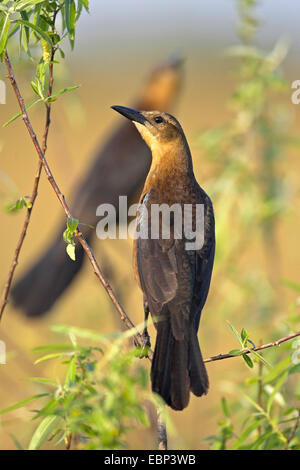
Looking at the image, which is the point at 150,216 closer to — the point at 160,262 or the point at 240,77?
the point at 160,262

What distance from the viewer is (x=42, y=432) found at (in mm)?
1680

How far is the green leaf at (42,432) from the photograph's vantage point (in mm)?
1673

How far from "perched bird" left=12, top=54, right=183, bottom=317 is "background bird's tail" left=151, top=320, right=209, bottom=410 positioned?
7.77 ft

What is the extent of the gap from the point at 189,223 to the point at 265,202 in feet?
3.93

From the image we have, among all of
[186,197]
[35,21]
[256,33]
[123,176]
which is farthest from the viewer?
[123,176]

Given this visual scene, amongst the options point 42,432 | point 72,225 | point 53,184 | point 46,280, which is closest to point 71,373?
point 42,432

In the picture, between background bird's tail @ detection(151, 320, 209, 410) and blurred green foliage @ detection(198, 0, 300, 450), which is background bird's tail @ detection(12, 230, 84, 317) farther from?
background bird's tail @ detection(151, 320, 209, 410)

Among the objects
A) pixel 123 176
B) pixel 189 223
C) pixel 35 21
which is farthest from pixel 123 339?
pixel 123 176

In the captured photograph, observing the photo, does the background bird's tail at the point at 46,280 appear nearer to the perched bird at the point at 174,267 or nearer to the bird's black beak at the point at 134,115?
the bird's black beak at the point at 134,115

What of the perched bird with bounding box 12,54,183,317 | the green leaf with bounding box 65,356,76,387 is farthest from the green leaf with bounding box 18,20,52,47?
the perched bird with bounding box 12,54,183,317

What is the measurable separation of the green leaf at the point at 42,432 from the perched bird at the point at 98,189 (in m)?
2.80

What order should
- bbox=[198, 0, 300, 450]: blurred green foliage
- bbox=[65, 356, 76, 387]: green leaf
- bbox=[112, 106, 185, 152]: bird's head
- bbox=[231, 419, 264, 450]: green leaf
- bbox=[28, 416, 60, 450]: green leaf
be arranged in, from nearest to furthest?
bbox=[65, 356, 76, 387]: green leaf, bbox=[28, 416, 60, 450]: green leaf, bbox=[231, 419, 264, 450]: green leaf, bbox=[112, 106, 185, 152]: bird's head, bbox=[198, 0, 300, 450]: blurred green foliage

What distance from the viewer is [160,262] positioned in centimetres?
242

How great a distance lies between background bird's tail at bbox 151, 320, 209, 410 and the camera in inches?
78.0
